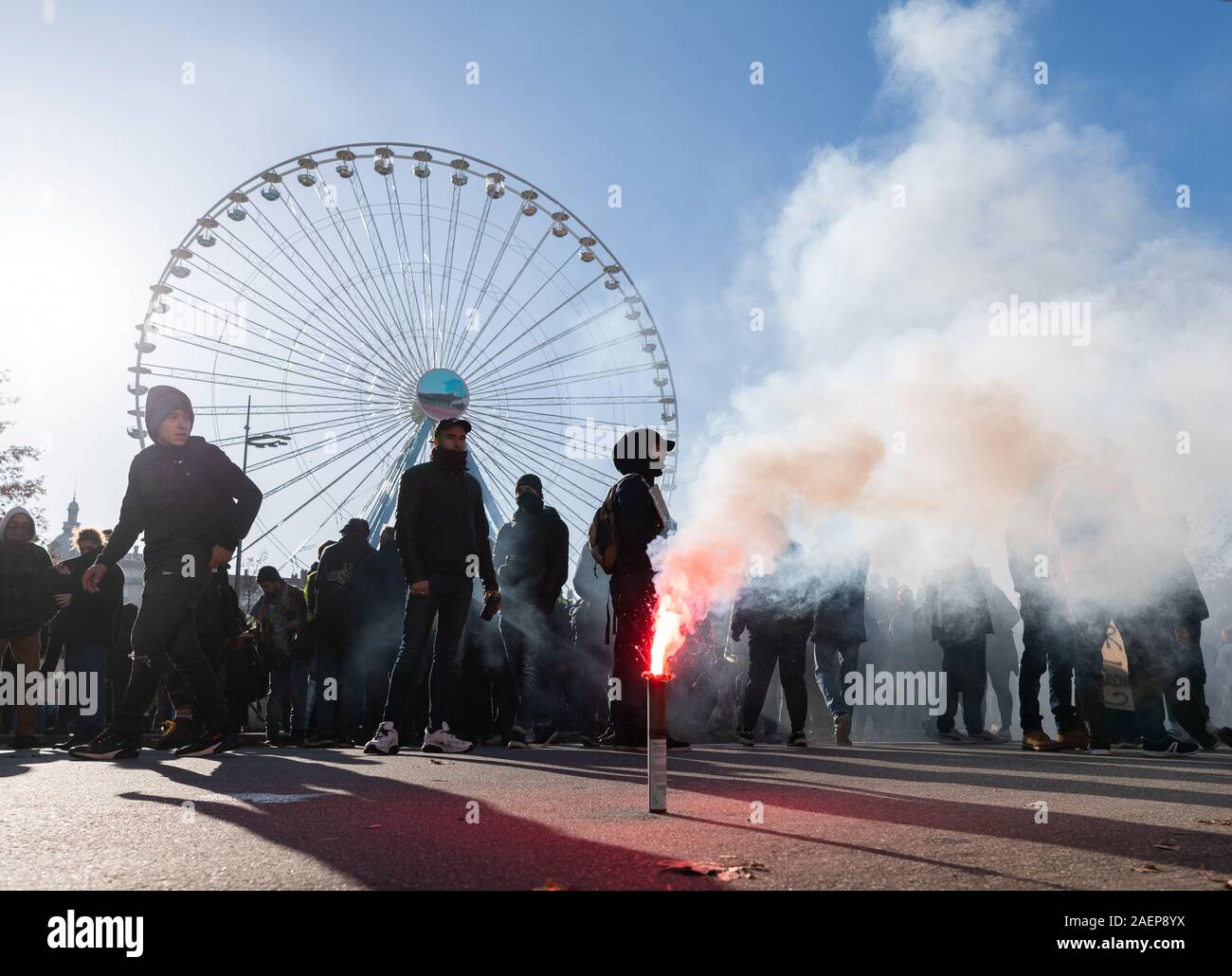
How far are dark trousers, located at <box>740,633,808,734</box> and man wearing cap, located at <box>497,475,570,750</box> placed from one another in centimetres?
155

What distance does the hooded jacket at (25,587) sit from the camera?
7414 millimetres

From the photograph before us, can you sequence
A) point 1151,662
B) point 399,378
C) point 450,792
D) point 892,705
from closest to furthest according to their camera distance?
1. point 450,792
2. point 1151,662
3. point 892,705
4. point 399,378

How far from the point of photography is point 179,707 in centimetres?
636

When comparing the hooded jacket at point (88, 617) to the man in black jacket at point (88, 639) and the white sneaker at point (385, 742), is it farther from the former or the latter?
the white sneaker at point (385, 742)

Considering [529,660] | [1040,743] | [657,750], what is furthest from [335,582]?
[1040,743]

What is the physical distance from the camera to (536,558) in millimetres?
7180

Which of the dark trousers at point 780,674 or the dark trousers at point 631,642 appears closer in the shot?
the dark trousers at point 631,642

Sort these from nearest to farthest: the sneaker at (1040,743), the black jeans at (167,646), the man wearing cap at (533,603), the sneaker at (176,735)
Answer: the black jeans at (167,646), the sneaker at (176,735), the sneaker at (1040,743), the man wearing cap at (533,603)

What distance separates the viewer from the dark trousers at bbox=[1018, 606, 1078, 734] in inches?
276

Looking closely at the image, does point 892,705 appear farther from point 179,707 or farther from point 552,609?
point 179,707

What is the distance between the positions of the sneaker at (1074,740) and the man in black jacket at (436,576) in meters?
4.03

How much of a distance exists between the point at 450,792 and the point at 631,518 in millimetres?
2665

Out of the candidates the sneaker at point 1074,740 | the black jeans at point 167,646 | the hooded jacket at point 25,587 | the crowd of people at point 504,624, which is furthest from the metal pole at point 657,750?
the hooded jacket at point 25,587
